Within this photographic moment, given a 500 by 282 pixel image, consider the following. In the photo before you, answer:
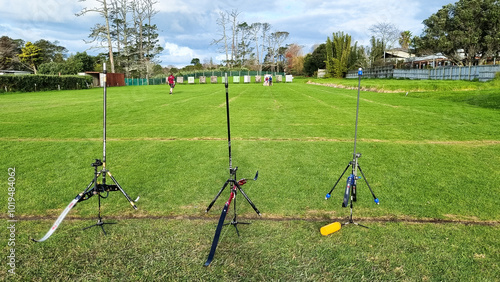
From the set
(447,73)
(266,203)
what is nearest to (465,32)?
(447,73)

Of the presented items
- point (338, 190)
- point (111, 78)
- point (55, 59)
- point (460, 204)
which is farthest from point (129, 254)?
point (55, 59)

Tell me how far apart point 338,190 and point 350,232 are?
192 centimetres

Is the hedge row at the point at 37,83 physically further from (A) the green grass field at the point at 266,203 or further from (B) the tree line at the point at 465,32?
(B) the tree line at the point at 465,32

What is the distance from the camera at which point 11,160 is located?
908 centimetres

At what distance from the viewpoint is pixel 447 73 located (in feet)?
130

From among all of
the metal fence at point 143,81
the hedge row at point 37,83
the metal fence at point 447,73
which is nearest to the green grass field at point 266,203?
the metal fence at point 447,73

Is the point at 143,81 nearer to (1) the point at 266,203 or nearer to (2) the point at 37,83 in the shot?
(2) the point at 37,83

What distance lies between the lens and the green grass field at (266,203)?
4.29m

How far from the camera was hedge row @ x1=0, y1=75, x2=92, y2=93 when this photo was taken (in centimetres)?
3488

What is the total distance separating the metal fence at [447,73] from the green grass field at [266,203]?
2253 cm

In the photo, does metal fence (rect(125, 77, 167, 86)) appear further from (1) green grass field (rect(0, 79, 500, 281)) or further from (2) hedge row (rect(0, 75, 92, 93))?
(1) green grass field (rect(0, 79, 500, 281))

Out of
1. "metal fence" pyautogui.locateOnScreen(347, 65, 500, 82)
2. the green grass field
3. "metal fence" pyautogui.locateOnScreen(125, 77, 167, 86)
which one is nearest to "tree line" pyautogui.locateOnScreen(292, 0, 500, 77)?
"metal fence" pyautogui.locateOnScreen(347, 65, 500, 82)

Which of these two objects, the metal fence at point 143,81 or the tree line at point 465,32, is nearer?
the tree line at point 465,32

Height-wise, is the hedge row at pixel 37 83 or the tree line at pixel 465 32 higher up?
the tree line at pixel 465 32
